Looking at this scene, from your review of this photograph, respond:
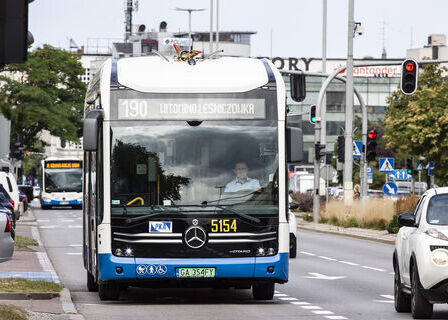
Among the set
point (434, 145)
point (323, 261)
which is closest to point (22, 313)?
point (323, 261)

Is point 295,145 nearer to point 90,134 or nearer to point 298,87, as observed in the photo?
point 90,134

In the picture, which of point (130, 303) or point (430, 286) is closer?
point (430, 286)

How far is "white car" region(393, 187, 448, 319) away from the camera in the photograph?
13688 millimetres

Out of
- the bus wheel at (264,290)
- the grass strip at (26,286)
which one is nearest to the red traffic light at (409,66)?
the bus wheel at (264,290)

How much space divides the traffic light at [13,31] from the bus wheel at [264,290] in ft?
26.8

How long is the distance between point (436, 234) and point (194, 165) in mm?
3555

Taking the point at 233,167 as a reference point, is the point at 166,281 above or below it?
below

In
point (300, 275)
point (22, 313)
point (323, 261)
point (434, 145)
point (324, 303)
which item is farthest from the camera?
point (434, 145)

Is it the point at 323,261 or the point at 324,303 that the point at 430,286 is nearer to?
the point at 324,303

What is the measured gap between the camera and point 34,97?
252 feet

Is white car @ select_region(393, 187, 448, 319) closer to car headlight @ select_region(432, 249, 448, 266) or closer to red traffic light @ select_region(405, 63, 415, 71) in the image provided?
car headlight @ select_region(432, 249, 448, 266)

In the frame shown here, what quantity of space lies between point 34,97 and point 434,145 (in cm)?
2582

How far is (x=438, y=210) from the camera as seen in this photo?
14.5 metres

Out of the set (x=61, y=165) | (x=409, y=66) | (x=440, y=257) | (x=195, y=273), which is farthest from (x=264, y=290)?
(x=61, y=165)
